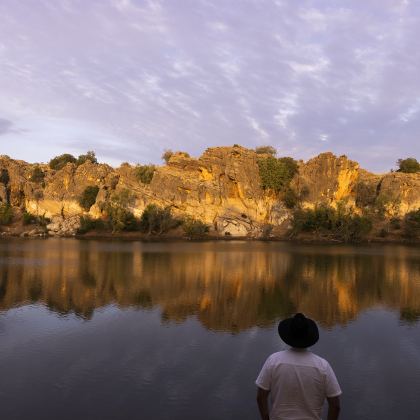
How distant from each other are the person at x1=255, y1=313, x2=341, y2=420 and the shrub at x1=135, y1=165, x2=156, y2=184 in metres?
87.5

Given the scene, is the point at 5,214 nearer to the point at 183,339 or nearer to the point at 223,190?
the point at 223,190

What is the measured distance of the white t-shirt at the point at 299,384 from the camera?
5.06m

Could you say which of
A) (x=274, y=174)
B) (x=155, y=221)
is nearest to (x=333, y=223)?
(x=274, y=174)

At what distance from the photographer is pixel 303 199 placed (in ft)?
287

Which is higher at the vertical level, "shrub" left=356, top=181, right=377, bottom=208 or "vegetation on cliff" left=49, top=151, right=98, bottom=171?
"vegetation on cliff" left=49, top=151, right=98, bottom=171

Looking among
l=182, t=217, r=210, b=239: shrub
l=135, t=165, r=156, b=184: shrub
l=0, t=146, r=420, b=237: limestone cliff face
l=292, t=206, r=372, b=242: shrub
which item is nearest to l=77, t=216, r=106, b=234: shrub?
l=0, t=146, r=420, b=237: limestone cliff face

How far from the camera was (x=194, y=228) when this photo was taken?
254 ft

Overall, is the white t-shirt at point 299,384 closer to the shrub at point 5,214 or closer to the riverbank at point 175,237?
the riverbank at point 175,237

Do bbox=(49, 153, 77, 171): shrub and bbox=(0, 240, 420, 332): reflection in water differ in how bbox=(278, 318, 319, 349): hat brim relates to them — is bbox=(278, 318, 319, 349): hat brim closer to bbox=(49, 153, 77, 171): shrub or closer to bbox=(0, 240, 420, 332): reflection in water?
bbox=(0, 240, 420, 332): reflection in water

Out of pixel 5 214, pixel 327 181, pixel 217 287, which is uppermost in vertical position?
pixel 327 181

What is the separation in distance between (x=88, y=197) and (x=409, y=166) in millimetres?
66079

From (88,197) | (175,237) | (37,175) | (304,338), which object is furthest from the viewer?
(37,175)

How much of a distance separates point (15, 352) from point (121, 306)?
6.70 meters

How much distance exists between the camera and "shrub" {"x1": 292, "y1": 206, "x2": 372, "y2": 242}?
73.4 meters
